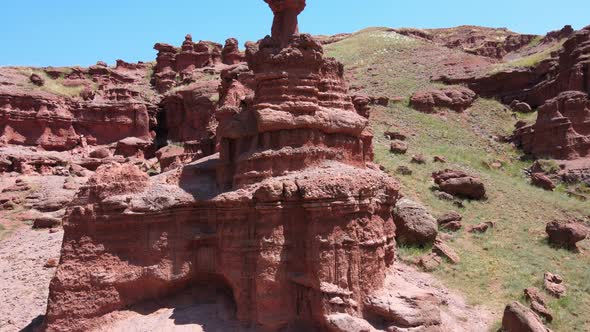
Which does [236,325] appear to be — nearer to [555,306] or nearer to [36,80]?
[555,306]

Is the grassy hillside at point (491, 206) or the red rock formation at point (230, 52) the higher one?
the red rock formation at point (230, 52)

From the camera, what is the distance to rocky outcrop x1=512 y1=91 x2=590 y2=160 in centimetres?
2973

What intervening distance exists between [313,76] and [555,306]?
9960 millimetres

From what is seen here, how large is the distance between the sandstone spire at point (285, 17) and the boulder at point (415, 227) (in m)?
8.86

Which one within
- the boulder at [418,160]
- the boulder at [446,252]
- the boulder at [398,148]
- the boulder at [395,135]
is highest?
the boulder at [395,135]

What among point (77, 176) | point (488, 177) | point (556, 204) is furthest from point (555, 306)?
point (77, 176)

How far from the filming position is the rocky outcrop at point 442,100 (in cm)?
3934

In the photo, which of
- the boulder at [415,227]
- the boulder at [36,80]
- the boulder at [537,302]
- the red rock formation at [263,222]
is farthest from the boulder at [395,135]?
the boulder at [36,80]

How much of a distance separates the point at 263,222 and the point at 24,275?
36.1 ft

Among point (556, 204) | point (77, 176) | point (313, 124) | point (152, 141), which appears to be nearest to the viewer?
point (313, 124)

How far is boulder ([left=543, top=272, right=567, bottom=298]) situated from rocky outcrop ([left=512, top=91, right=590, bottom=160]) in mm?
17999

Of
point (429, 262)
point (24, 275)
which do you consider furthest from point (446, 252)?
point (24, 275)

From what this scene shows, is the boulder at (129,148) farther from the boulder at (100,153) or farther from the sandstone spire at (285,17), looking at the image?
the sandstone spire at (285,17)

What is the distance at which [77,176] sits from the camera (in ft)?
101
